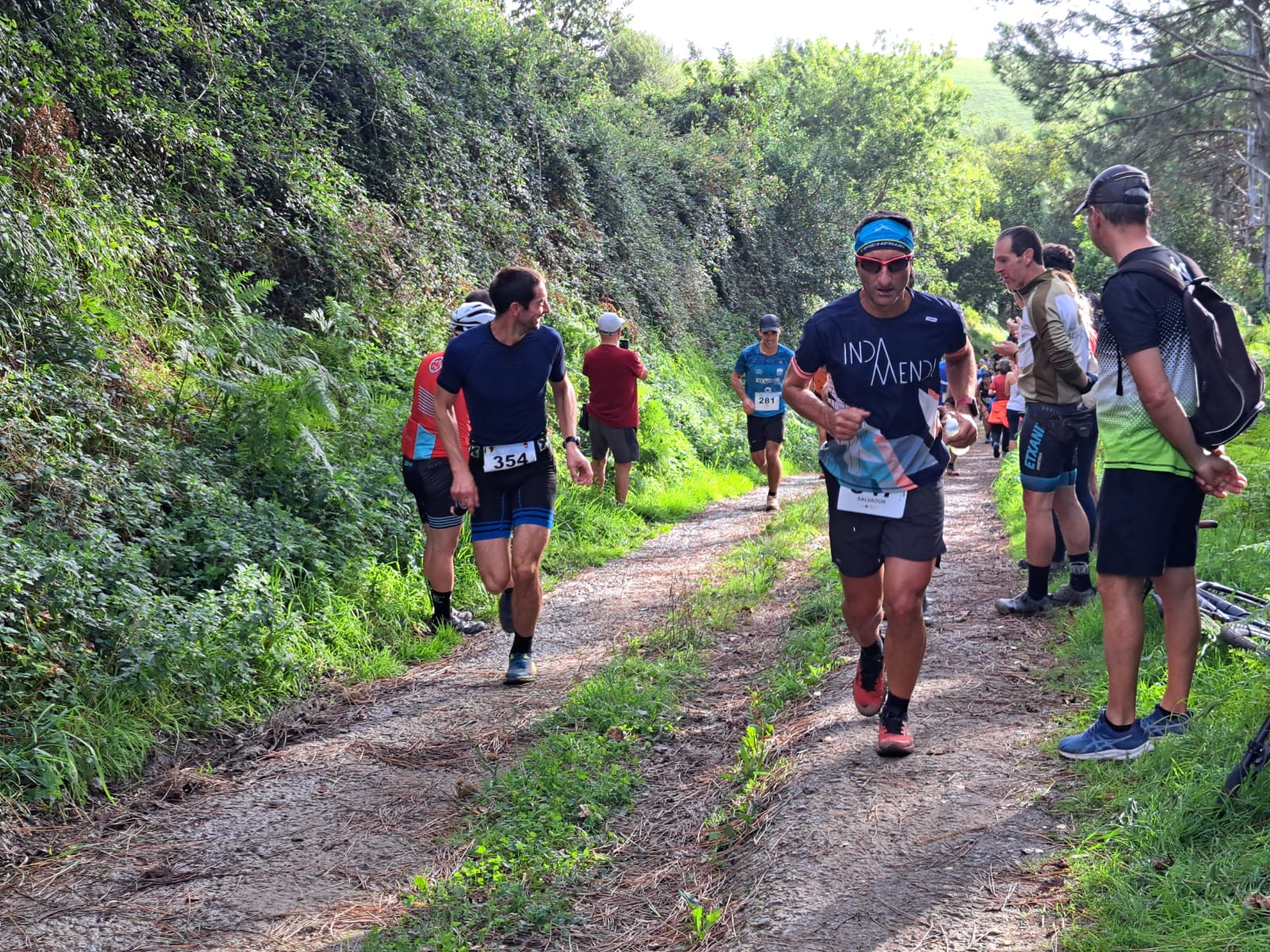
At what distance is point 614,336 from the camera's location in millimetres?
11609

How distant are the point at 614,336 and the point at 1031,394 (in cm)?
584

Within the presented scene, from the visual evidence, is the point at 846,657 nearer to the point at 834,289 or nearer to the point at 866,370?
the point at 866,370

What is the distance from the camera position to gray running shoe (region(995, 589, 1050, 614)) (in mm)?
6641

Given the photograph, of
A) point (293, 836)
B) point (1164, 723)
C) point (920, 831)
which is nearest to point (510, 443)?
point (293, 836)

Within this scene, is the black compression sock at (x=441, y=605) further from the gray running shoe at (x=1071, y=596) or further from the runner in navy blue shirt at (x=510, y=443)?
the gray running shoe at (x=1071, y=596)

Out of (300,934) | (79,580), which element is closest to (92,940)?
(300,934)

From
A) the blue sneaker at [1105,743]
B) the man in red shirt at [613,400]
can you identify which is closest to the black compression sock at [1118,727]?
the blue sneaker at [1105,743]

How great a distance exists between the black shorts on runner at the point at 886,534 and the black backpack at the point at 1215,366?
0.98 meters

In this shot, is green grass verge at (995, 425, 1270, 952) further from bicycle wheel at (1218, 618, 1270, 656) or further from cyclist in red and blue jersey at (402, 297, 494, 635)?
cyclist in red and blue jersey at (402, 297, 494, 635)

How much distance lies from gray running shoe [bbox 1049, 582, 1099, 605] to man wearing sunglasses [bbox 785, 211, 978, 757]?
256 cm

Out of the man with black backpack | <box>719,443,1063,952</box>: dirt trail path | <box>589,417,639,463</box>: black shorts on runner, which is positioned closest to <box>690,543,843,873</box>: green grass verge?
<box>719,443,1063,952</box>: dirt trail path

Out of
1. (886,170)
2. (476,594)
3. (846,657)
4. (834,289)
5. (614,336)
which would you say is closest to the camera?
(846,657)

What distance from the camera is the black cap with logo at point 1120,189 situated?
4.03 m

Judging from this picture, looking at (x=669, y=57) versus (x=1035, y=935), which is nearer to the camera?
(x=1035, y=935)
